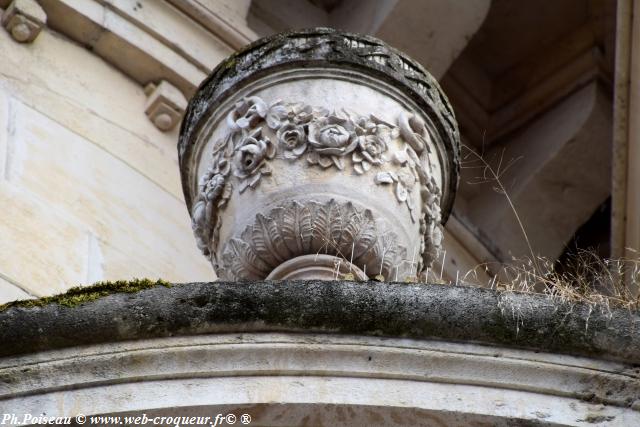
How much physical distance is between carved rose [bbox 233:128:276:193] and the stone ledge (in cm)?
77

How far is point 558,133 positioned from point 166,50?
5.44 ft

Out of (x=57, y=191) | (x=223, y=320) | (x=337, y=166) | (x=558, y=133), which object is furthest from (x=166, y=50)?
(x=223, y=320)

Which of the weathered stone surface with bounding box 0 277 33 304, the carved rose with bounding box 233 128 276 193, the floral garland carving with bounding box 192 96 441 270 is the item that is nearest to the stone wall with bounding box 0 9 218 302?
the weathered stone surface with bounding box 0 277 33 304

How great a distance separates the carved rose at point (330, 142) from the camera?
4602mm

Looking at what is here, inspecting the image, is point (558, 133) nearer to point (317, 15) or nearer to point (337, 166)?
point (317, 15)

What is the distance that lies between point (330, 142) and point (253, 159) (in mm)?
183

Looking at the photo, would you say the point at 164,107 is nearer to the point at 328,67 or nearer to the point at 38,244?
the point at 38,244

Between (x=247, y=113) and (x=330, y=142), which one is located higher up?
(x=330, y=142)

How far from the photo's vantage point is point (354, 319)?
151 inches

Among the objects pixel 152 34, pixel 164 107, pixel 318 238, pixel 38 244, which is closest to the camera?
pixel 318 238

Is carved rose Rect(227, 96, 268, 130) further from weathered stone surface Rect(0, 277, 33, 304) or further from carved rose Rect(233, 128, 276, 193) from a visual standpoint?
weathered stone surface Rect(0, 277, 33, 304)

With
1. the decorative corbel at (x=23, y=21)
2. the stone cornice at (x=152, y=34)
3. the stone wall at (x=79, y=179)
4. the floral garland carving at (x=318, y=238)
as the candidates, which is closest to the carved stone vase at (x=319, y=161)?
the floral garland carving at (x=318, y=238)

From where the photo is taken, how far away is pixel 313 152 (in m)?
4.62

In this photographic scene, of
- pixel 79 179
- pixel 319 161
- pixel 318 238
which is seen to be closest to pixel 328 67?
pixel 319 161
